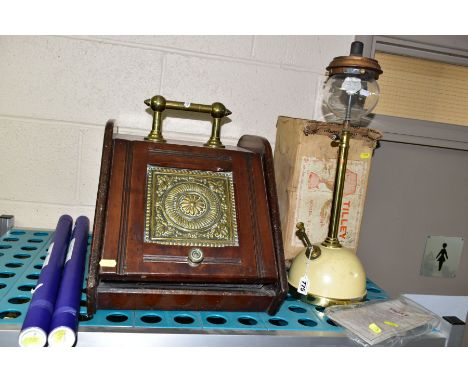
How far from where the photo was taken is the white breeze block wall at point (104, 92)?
51.7 inches

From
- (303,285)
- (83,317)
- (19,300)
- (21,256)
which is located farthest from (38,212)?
(303,285)

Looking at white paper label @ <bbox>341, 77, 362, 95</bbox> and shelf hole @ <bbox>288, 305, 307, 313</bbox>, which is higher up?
white paper label @ <bbox>341, 77, 362, 95</bbox>

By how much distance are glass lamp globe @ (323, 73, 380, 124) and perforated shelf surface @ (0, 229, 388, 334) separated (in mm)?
500

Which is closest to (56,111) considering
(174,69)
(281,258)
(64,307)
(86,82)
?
(86,82)

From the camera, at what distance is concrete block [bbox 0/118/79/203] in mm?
1338

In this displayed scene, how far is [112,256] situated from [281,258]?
1.18 ft

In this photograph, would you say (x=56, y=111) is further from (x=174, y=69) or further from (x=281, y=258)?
(x=281, y=258)

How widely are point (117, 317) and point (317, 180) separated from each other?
673 millimetres

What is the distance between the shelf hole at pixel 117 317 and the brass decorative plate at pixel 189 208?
0.52 feet

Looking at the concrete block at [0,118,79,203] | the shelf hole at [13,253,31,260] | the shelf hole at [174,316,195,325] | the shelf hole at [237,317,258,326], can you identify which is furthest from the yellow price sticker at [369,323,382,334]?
the concrete block at [0,118,79,203]

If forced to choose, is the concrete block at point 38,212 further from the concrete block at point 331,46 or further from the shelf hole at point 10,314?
the concrete block at point 331,46

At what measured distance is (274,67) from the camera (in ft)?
4.71

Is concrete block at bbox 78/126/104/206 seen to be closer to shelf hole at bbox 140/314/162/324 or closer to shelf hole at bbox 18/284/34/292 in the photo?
shelf hole at bbox 18/284/34/292

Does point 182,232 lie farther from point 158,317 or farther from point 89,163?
point 89,163
